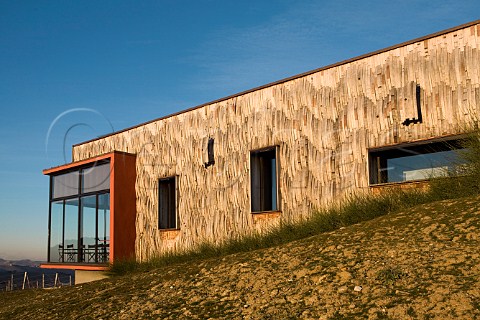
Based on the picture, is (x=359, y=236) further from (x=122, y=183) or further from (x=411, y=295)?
(x=122, y=183)

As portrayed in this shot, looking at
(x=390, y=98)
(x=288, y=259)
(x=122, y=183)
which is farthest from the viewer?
(x=122, y=183)

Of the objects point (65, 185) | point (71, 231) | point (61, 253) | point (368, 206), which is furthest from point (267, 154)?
point (61, 253)

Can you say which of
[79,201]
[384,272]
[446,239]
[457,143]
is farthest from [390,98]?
[79,201]

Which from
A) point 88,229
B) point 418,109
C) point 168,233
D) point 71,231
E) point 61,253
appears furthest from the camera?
point 61,253

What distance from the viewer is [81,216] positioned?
A: 18.2m

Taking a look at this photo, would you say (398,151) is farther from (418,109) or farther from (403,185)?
(418,109)

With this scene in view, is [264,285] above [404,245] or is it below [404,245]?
below

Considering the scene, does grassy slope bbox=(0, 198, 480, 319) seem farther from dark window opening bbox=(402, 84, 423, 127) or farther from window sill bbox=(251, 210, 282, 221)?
window sill bbox=(251, 210, 282, 221)

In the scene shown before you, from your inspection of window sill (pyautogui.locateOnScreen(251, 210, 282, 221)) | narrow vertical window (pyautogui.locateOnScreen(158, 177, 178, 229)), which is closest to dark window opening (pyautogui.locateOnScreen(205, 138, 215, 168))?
narrow vertical window (pyautogui.locateOnScreen(158, 177, 178, 229))

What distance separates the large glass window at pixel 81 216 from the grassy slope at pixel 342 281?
21.4ft

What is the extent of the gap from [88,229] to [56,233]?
1.92 m

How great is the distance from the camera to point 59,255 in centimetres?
1903

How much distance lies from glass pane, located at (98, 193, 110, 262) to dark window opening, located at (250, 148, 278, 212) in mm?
5889

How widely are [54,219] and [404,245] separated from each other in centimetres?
1452
